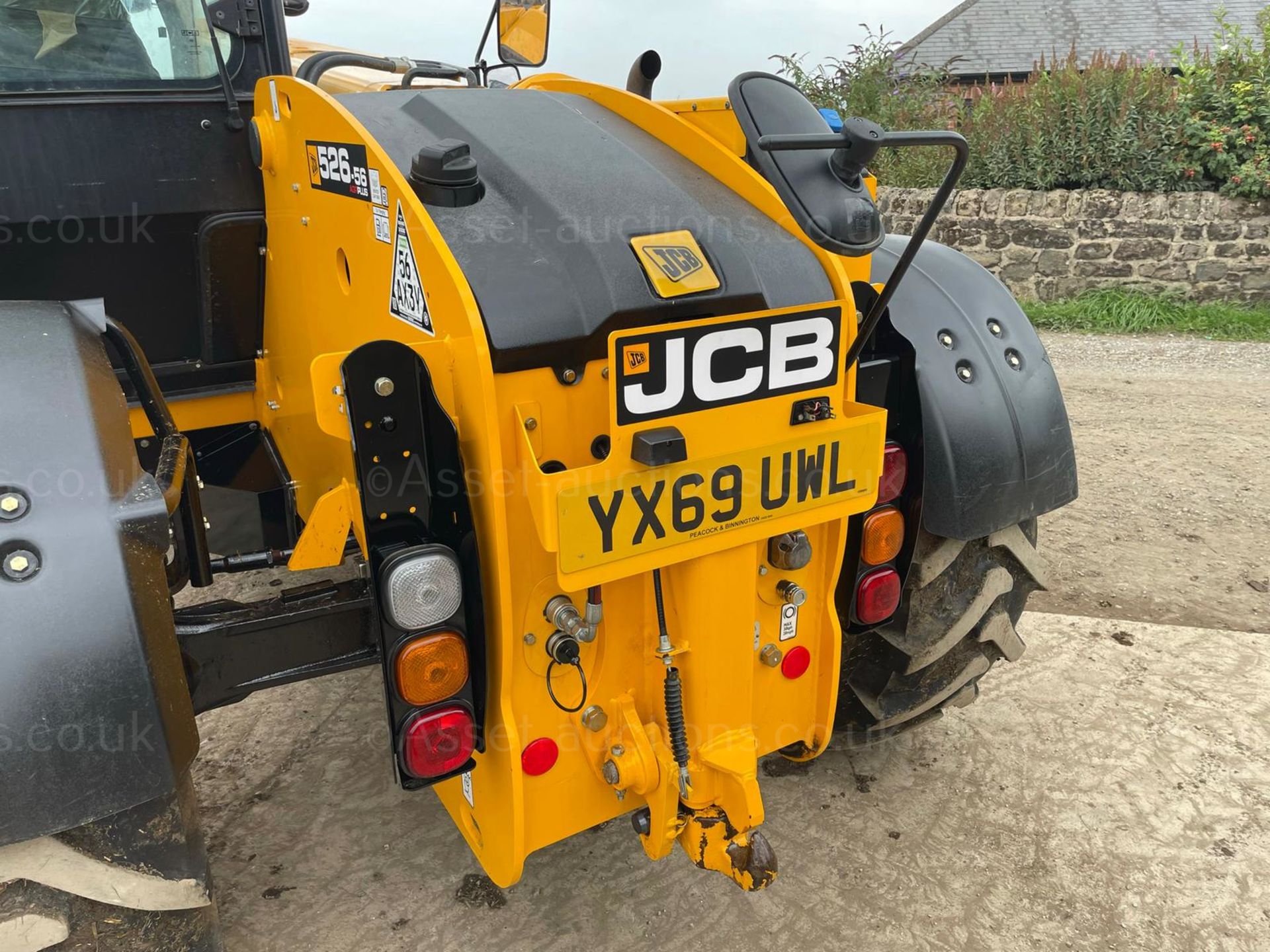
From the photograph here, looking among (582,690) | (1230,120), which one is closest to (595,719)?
(582,690)

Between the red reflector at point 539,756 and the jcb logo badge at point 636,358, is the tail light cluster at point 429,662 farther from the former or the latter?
the jcb logo badge at point 636,358

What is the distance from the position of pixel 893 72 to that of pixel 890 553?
Answer: 10970mm

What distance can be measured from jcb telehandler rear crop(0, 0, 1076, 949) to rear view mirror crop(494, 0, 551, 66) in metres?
0.45

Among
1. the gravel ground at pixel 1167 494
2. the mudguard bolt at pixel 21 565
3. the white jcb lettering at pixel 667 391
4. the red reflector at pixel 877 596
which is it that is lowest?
the gravel ground at pixel 1167 494

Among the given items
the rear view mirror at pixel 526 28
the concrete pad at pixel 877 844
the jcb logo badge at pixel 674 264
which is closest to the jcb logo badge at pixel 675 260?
the jcb logo badge at pixel 674 264

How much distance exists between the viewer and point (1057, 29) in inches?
739

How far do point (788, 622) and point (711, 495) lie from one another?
0.48 metres

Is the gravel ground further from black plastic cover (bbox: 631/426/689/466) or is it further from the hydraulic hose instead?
black plastic cover (bbox: 631/426/689/466)

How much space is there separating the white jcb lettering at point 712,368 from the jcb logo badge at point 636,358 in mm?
93

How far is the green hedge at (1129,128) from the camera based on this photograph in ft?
27.2

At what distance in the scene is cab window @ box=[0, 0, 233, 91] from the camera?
2.32 m

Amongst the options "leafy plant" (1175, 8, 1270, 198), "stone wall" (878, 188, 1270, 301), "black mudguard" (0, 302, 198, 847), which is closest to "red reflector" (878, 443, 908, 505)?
"black mudguard" (0, 302, 198, 847)

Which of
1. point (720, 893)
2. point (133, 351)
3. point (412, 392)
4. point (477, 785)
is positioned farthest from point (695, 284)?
point (720, 893)

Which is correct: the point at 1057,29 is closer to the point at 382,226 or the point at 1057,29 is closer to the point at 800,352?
the point at 800,352
